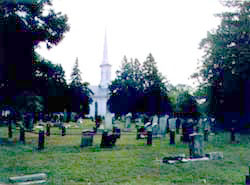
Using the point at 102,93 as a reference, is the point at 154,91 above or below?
below

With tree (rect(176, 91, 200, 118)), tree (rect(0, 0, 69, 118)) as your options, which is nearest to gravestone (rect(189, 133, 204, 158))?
tree (rect(0, 0, 69, 118))

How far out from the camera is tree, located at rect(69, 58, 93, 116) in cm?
5588

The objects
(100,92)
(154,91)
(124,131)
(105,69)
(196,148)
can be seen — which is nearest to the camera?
(196,148)

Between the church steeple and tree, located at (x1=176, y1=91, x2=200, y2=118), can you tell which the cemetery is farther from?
the church steeple

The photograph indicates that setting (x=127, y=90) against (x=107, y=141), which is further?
(x=127, y=90)

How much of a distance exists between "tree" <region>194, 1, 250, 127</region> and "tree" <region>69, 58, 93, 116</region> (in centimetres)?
3109

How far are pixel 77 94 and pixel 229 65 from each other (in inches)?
1458

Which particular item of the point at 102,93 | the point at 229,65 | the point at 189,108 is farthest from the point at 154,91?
the point at 102,93

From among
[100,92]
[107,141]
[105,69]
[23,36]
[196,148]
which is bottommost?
[107,141]

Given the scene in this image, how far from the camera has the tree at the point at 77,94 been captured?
183 ft

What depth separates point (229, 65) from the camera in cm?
2614

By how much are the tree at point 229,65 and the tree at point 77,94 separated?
31089 mm

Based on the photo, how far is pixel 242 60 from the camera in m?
24.3

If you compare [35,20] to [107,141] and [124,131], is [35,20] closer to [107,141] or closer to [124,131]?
[107,141]
